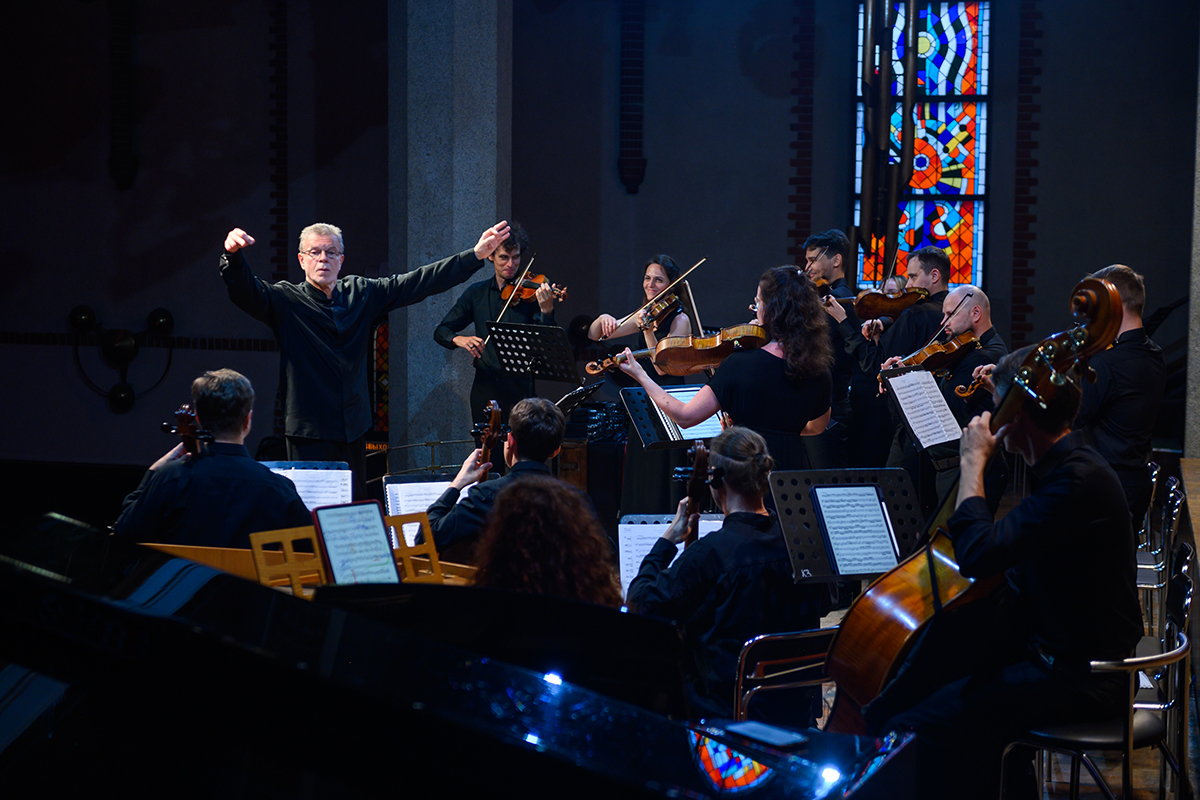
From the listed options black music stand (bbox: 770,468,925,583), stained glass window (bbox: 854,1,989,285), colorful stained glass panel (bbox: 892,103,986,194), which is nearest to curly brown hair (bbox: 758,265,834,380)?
black music stand (bbox: 770,468,925,583)

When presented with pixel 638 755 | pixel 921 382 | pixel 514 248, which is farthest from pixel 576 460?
pixel 638 755

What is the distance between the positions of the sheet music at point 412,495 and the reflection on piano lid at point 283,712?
2.31 meters

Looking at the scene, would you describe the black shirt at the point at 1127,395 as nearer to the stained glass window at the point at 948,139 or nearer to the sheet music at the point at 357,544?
the sheet music at the point at 357,544

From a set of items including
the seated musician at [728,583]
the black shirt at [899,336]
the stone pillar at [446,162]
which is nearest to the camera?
the seated musician at [728,583]

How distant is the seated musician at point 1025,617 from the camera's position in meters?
2.40

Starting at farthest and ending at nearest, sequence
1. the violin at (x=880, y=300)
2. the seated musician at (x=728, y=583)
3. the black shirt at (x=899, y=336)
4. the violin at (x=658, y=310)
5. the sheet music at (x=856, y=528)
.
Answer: the violin at (x=658, y=310), the violin at (x=880, y=300), the black shirt at (x=899, y=336), the sheet music at (x=856, y=528), the seated musician at (x=728, y=583)

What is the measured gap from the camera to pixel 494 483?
3213mm

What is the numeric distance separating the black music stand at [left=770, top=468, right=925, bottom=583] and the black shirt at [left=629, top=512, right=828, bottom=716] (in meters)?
0.07

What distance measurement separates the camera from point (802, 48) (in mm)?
8766

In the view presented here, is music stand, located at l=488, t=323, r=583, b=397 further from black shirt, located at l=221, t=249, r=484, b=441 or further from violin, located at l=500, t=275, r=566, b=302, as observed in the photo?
black shirt, located at l=221, t=249, r=484, b=441

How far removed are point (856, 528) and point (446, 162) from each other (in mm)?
4072

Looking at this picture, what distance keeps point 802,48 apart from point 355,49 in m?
3.60

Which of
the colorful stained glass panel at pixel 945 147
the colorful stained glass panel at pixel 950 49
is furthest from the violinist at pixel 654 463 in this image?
the colorful stained glass panel at pixel 950 49

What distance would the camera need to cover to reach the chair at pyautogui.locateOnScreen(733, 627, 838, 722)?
267cm
